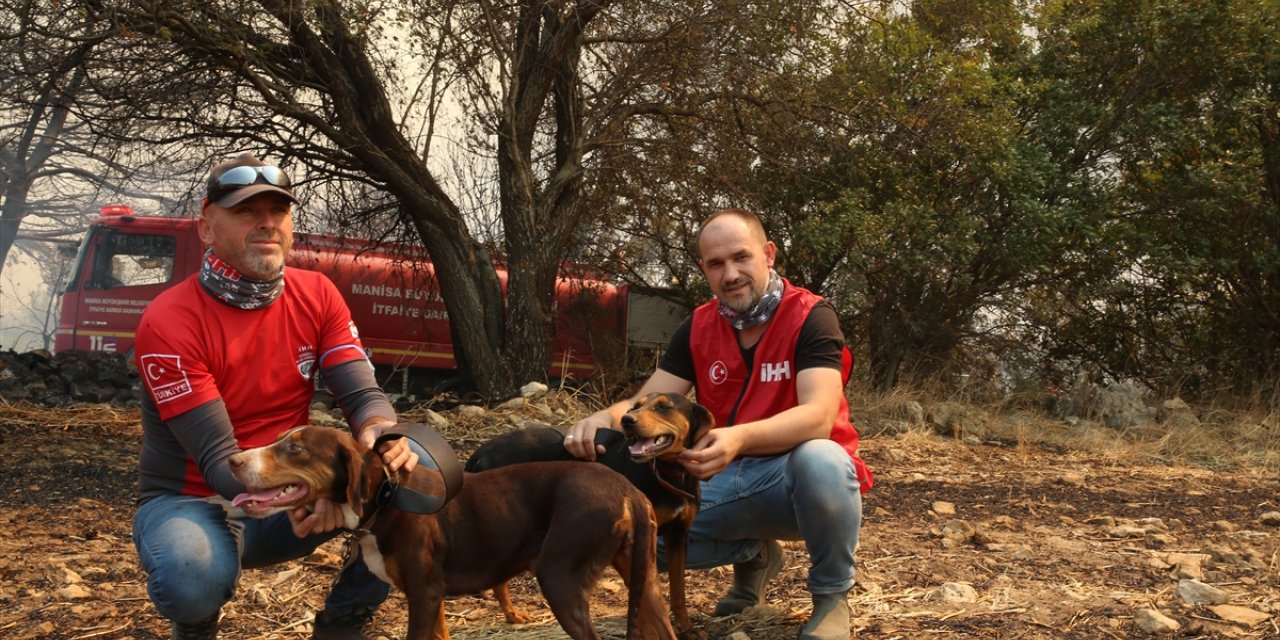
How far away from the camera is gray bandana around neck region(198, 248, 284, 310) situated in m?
3.46

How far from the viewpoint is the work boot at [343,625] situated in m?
3.86

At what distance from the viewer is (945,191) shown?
44.4ft

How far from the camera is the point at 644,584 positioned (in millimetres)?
3457

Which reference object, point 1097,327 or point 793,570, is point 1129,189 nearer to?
point 1097,327

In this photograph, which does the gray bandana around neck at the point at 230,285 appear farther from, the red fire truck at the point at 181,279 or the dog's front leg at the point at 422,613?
the red fire truck at the point at 181,279

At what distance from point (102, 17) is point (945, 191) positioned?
951cm

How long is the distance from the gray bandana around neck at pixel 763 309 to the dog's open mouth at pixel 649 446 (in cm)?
70

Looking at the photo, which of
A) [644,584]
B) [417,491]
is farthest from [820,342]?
[417,491]

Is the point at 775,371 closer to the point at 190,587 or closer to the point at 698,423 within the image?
the point at 698,423

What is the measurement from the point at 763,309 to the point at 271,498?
1.90 m

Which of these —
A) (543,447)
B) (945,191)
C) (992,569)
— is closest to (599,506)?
(543,447)

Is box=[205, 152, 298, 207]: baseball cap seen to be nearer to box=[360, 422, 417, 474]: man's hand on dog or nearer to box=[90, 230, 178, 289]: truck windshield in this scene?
box=[360, 422, 417, 474]: man's hand on dog

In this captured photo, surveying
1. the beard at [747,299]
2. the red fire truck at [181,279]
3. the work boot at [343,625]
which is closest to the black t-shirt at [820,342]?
the beard at [747,299]

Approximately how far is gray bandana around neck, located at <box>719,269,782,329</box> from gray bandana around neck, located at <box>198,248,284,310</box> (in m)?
1.67
